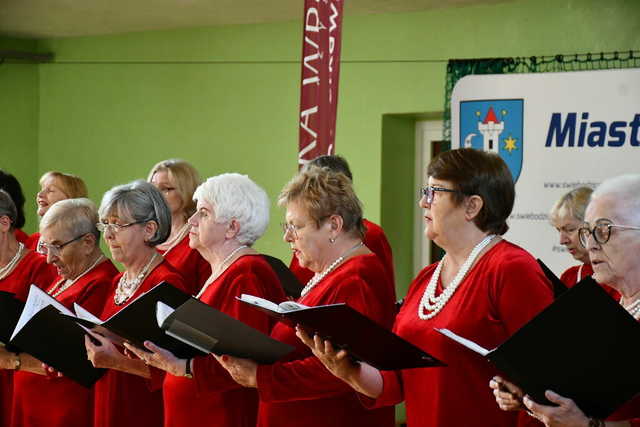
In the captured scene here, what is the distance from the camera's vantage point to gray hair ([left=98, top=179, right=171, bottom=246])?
11.7 ft

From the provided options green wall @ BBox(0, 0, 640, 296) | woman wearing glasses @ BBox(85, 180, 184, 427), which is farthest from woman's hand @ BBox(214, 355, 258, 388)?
green wall @ BBox(0, 0, 640, 296)

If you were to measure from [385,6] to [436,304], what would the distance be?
188 inches

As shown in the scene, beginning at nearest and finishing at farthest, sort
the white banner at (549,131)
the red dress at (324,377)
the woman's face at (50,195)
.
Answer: the red dress at (324,377) < the white banner at (549,131) < the woman's face at (50,195)

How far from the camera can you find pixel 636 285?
7.22 feet

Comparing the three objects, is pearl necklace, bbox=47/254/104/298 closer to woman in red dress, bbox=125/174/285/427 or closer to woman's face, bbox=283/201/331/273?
woman in red dress, bbox=125/174/285/427

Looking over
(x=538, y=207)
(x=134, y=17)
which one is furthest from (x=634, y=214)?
(x=134, y=17)

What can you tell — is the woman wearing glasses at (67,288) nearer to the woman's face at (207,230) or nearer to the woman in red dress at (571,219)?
the woman's face at (207,230)

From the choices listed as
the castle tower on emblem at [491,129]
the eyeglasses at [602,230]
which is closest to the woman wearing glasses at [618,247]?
the eyeglasses at [602,230]

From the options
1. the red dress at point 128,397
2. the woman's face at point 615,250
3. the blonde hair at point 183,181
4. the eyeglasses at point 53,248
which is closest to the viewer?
the woman's face at point 615,250

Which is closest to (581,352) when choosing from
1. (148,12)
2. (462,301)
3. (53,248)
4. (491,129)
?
(462,301)

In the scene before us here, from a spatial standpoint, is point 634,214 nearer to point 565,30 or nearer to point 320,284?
point 320,284

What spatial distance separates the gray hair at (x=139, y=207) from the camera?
356 cm

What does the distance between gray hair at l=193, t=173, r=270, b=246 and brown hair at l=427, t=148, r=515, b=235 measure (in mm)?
866

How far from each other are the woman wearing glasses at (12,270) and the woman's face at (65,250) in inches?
18.4
